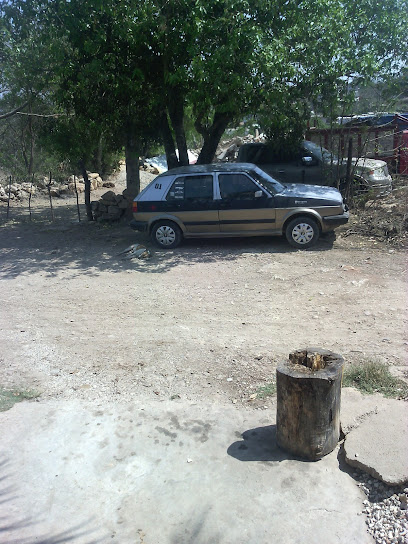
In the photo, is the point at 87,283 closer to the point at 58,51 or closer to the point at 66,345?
the point at 66,345

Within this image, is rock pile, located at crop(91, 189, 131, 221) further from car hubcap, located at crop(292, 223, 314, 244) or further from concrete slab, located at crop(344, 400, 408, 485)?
concrete slab, located at crop(344, 400, 408, 485)

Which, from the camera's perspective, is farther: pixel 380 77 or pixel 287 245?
pixel 380 77

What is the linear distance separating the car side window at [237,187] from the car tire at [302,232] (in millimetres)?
937

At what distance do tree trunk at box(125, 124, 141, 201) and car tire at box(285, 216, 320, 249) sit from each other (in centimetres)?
512

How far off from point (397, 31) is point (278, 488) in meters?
10.2

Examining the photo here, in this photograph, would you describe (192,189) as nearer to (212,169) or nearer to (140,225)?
(212,169)

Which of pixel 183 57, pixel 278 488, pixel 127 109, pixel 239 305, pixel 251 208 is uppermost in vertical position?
pixel 183 57

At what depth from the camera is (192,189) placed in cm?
1012

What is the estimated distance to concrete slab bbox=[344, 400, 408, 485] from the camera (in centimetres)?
357

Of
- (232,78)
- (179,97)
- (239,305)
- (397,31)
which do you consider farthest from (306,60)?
(239,305)

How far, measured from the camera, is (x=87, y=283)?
856cm

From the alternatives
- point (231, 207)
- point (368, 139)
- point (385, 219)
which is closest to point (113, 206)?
point (231, 207)

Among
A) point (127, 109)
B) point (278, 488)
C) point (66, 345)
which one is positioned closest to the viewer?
point (278, 488)

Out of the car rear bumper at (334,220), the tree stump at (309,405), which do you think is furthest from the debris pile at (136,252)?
the tree stump at (309,405)
